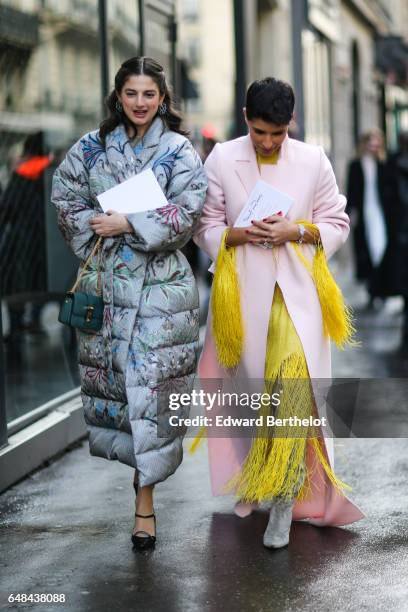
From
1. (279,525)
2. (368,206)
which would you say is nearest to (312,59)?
(368,206)

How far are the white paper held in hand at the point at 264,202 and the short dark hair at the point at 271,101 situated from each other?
0.89ft

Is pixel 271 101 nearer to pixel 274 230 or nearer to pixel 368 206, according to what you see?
pixel 274 230

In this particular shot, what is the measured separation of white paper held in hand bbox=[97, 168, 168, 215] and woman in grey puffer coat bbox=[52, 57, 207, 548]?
4 cm

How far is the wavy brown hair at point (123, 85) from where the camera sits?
4.86 m

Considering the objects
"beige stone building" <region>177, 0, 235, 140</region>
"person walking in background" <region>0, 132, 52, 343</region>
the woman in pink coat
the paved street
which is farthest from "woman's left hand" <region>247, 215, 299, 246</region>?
"beige stone building" <region>177, 0, 235, 140</region>

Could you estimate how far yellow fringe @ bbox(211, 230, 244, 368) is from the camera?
4988 millimetres

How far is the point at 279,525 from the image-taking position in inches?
192

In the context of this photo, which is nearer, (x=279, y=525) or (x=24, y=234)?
(x=279, y=525)

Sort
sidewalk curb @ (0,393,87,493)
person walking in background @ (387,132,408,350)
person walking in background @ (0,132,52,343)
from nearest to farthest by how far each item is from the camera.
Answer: sidewalk curb @ (0,393,87,493)
person walking in background @ (0,132,52,343)
person walking in background @ (387,132,408,350)

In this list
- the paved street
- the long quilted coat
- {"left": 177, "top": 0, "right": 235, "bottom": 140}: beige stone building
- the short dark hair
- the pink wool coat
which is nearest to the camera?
the paved street

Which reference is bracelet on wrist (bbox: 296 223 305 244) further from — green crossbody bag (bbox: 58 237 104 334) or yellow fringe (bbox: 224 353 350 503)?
green crossbody bag (bbox: 58 237 104 334)

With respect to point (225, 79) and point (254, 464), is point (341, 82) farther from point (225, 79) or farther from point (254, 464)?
point (254, 464)

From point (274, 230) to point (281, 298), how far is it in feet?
0.99

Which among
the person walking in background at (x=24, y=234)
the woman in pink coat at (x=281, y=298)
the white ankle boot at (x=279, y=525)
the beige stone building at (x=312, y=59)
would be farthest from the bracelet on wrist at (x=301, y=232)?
the beige stone building at (x=312, y=59)
